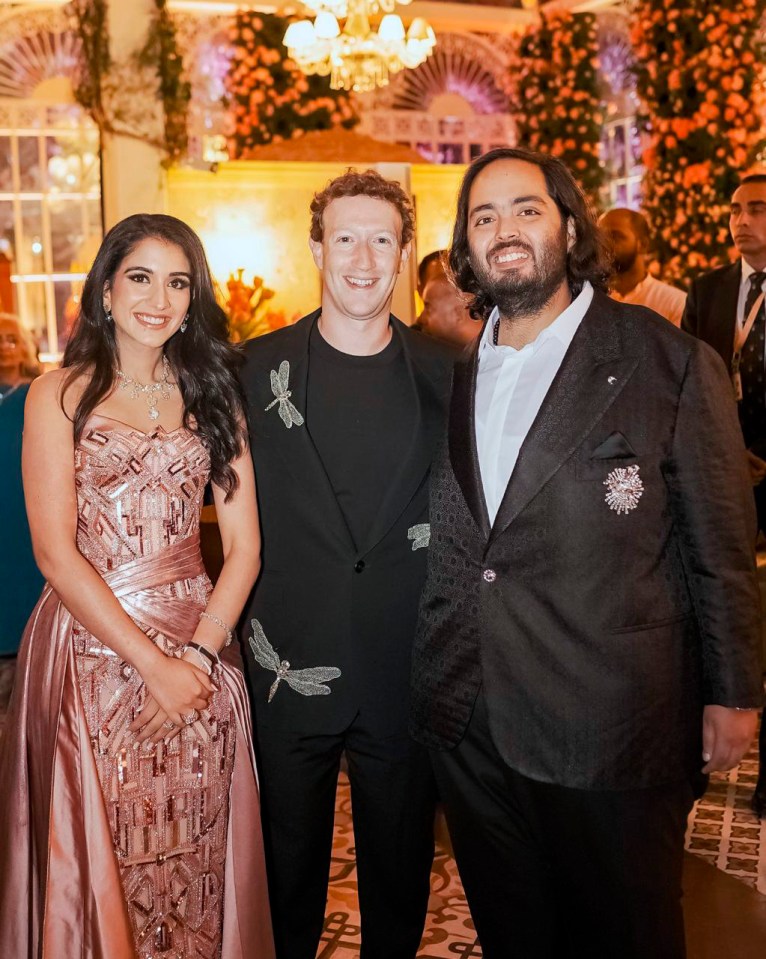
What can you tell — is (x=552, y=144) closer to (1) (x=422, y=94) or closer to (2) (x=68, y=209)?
(1) (x=422, y=94)

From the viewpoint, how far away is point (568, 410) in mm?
2043

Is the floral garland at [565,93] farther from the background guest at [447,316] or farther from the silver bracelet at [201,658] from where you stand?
the silver bracelet at [201,658]

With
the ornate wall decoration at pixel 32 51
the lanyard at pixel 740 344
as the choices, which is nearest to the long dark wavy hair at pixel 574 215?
the lanyard at pixel 740 344

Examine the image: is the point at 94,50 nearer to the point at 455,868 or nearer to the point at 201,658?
the point at 455,868

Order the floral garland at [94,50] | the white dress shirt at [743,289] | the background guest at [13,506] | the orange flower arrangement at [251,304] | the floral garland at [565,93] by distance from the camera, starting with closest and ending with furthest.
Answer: the background guest at [13,506], the white dress shirt at [743,289], the orange flower arrangement at [251,304], the floral garland at [94,50], the floral garland at [565,93]

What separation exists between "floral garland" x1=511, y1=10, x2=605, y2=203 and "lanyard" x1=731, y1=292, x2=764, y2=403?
6.49 meters

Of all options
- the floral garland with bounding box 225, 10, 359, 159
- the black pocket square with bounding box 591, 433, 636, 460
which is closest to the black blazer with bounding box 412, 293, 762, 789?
the black pocket square with bounding box 591, 433, 636, 460

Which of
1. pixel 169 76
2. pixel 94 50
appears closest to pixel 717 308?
pixel 169 76

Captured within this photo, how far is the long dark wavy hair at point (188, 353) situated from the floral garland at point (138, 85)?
657 cm

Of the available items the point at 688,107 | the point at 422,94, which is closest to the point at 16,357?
the point at 688,107

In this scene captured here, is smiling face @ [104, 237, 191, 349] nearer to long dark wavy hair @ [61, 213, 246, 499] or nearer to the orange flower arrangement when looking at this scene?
long dark wavy hair @ [61, 213, 246, 499]

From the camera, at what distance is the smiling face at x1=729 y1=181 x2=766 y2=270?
15.1ft

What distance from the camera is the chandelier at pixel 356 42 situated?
7.49 metres

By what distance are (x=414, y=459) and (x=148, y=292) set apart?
2.21 ft
